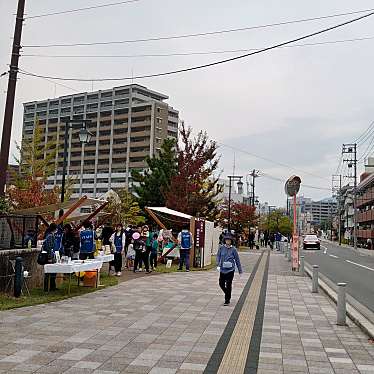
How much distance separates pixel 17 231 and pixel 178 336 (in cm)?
601

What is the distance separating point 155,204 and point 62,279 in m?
19.6

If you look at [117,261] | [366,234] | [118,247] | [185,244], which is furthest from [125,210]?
[366,234]

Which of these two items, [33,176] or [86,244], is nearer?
[86,244]

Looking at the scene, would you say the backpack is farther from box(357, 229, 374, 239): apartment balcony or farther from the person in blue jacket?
box(357, 229, 374, 239): apartment balcony

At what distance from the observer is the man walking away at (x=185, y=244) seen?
1756 cm

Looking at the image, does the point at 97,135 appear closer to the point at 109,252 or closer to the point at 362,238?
the point at 362,238

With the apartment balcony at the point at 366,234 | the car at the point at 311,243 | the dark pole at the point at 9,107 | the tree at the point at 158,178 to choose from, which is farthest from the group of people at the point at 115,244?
the apartment balcony at the point at 366,234

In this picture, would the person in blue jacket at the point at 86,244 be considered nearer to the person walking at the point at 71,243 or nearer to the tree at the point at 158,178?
the person walking at the point at 71,243

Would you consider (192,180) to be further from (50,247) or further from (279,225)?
(279,225)

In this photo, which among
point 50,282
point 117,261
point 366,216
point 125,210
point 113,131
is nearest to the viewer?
point 50,282

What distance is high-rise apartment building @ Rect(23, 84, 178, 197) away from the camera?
281ft

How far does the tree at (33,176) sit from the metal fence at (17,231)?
27.1 feet

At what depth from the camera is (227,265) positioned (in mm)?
10320

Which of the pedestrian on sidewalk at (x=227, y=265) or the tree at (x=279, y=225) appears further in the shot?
the tree at (x=279, y=225)
